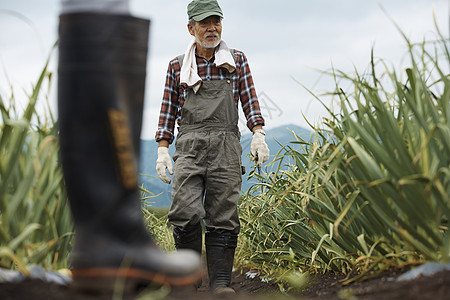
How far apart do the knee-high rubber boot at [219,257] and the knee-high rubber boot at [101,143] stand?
5.98 ft

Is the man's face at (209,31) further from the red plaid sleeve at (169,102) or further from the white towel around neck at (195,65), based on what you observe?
the red plaid sleeve at (169,102)

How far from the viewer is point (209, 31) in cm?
334

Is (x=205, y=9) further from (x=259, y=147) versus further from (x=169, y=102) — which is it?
(x=259, y=147)

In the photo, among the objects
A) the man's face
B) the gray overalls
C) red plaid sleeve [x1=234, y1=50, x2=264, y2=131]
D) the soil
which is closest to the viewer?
the soil

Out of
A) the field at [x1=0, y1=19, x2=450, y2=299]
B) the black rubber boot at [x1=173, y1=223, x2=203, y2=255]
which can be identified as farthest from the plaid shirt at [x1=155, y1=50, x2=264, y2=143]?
the field at [x1=0, y1=19, x2=450, y2=299]

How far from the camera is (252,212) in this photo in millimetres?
4023

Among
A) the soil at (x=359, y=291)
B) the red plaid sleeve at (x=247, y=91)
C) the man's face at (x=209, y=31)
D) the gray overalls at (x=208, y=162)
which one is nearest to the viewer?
the soil at (x=359, y=291)

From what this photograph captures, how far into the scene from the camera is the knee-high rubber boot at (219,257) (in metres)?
3.25

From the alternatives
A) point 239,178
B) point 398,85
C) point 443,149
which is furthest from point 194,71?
point 443,149

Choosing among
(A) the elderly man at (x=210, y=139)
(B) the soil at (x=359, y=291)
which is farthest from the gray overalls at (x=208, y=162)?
(B) the soil at (x=359, y=291)

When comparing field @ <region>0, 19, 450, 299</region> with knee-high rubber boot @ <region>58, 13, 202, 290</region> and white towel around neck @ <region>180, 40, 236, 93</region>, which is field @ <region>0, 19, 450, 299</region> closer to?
knee-high rubber boot @ <region>58, 13, 202, 290</region>

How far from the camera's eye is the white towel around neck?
3.25 metres

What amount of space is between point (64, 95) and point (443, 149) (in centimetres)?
124

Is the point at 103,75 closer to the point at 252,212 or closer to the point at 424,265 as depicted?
the point at 424,265
